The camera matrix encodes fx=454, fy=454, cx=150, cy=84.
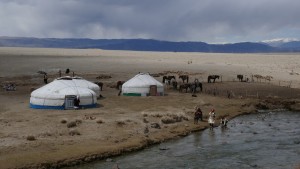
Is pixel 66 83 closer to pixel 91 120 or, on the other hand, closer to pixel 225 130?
pixel 91 120

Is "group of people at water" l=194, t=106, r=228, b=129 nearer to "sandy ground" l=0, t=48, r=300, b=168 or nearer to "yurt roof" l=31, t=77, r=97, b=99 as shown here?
"sandy ground" l=0, t=48, r=300, b=168

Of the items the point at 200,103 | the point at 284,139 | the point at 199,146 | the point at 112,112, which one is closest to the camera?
the point at 199,146

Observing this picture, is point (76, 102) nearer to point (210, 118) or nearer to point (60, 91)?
point (60, 91)

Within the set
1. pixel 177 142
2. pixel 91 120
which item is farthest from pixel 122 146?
pixel 91 120

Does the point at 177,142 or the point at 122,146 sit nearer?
the point at 122,146

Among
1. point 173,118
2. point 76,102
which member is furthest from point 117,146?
point 76,102

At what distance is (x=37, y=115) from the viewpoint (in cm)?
3459

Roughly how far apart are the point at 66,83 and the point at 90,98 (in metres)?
2.78

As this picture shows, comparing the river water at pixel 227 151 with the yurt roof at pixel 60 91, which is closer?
the river water at pixel 227 151

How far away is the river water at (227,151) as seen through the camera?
908 inches

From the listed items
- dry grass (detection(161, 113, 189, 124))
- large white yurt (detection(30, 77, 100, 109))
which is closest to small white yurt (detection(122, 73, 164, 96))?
large white yurt (detection(30, 77, 100, 109))

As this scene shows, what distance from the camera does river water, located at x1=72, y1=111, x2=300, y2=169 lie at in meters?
23.1

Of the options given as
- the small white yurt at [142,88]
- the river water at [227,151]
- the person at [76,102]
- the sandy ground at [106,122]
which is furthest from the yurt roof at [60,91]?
the river water at [227,151]

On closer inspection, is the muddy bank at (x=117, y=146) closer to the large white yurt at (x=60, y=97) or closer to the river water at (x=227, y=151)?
the river water at (x=227, y=151)
